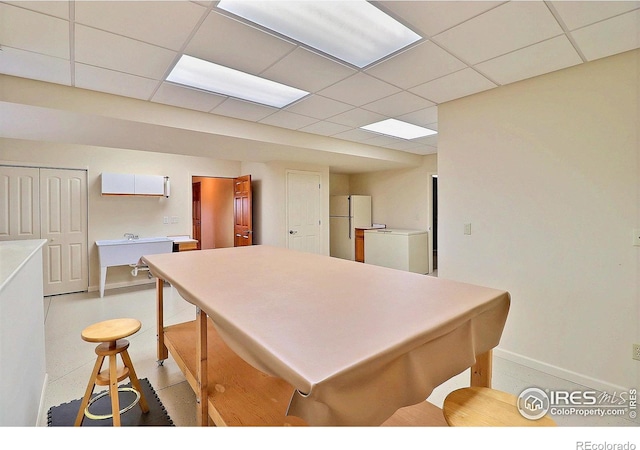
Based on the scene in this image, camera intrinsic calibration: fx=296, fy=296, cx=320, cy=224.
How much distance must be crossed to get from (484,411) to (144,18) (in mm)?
2503

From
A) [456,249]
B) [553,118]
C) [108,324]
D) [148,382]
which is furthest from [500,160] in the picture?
[148,382]

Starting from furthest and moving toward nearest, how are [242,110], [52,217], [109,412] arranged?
[52,217], [242,110], [109,412]

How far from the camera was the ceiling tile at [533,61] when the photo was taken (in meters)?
1.97

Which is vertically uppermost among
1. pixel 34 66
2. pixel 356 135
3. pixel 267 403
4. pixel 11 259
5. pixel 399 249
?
pixel 356 135

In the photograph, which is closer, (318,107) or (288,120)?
(318,107)

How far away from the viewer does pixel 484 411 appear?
3.42 feet

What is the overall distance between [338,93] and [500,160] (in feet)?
5.15

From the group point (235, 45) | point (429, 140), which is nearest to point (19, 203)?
point (235, 45)

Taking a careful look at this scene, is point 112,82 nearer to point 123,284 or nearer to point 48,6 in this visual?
Result: point 48,6

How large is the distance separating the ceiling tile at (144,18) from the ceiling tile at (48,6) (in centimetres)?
5

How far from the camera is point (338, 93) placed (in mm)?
2754
